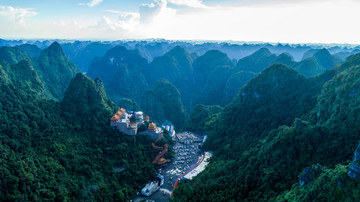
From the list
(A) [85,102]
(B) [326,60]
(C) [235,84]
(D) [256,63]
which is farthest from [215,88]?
(A) [85,102]

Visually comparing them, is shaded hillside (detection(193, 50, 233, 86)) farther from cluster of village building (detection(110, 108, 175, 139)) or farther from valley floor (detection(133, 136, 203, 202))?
cluster of village building (detection(110, 108, 175, 139))

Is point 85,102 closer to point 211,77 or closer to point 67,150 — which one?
point 67,150

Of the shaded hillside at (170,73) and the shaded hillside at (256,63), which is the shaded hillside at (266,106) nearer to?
the shaded hillside at (256,63)

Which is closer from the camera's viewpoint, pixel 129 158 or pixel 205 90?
pixel 129 158

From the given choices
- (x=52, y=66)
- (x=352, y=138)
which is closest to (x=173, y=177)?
(x=352, y=138)

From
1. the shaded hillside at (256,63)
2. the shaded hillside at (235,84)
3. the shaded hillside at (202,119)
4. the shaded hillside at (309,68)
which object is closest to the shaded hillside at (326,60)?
the shaded hillside at (256,63)

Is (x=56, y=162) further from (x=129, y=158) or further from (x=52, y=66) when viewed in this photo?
(x=52, y=66)

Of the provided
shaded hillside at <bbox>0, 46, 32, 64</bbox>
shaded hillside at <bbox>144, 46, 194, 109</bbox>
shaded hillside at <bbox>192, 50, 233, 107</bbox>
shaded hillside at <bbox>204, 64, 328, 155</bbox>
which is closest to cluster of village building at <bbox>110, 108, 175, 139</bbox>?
shaded hillside at <bbox>204, 64, 328, 155</bbox>

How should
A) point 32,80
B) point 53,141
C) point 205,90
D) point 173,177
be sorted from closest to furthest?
point 53,141
point 173,177
point 32,80
point 205,90
